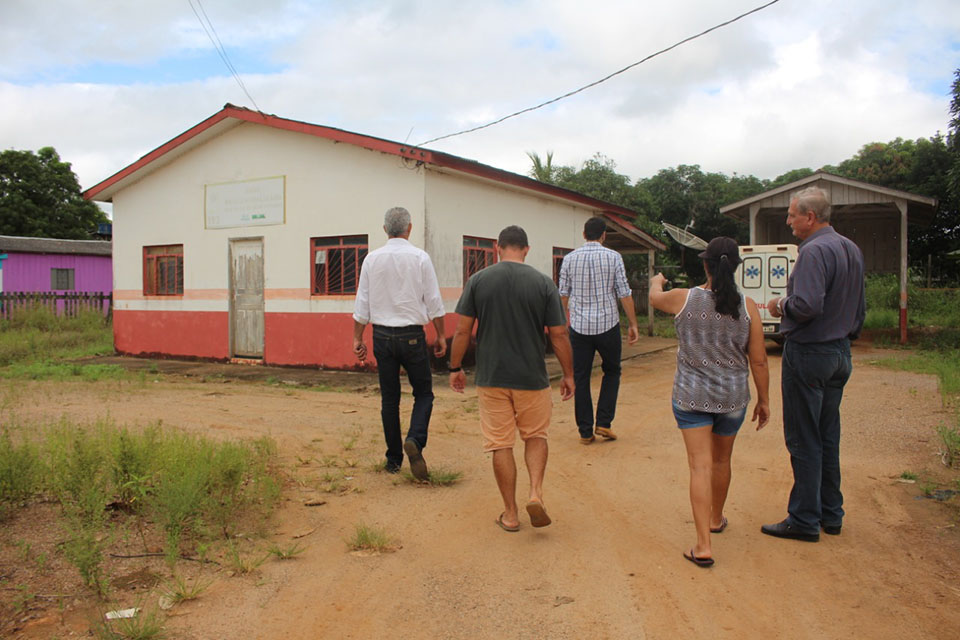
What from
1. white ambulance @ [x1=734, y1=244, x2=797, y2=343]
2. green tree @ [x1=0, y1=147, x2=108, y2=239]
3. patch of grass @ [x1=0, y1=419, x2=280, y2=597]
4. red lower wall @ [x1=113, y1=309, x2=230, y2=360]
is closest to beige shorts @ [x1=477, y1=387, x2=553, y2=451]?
patch of grass @ [x1=0, y1=419, x2=280, y2=597]

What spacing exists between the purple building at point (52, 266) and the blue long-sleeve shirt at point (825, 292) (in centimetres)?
2687

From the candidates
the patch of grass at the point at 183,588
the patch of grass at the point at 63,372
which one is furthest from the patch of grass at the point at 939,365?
the patch of grass at the point at 63,372

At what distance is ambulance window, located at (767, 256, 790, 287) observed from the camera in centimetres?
1486

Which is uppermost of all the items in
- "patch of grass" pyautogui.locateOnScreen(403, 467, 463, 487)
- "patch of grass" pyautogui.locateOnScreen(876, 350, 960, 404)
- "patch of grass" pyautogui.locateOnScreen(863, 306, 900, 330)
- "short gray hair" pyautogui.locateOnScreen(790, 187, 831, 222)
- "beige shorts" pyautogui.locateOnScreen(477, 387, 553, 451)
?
"short gray hair" pyautogui.locateOnScreen(790, 187, 831, 222)

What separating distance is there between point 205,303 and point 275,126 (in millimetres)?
3640

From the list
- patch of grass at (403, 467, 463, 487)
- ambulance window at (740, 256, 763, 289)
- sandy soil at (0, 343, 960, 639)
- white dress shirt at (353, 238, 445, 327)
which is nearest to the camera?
sandy soil at (0, 343, 960, 639)

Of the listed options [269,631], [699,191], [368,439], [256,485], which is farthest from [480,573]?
[699,191]

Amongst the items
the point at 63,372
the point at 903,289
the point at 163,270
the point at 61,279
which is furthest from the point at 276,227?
the point at 61,279

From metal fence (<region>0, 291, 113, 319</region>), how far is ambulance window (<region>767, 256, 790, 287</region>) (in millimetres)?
17380

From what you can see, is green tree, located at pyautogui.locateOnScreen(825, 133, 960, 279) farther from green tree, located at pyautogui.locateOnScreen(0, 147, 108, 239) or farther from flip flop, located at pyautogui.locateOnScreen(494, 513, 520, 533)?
green tree, located at pyautogui.locateOnScreen(0, 147, 108, 239)

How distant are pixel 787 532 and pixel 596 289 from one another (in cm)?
285

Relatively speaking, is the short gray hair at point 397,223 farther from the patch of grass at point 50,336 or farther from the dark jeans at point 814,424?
the patch of grass at point 50,336

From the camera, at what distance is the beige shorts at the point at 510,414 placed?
4254 millimetres

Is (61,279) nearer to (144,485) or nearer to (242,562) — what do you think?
(144,485)
